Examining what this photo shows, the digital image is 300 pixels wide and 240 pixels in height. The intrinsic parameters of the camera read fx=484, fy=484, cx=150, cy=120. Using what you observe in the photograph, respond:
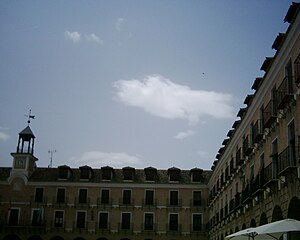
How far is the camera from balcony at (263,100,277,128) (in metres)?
20.6

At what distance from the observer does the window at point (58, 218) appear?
51219 mm

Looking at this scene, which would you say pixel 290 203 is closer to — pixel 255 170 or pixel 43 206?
pixel 255 170

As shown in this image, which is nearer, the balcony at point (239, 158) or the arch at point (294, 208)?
the arch at point (294, 208)

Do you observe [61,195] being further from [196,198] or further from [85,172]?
[196,198]

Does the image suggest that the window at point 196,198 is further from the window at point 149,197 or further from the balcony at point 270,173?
the balcony at point 270,173

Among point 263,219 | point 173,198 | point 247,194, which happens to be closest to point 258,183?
point 263,219

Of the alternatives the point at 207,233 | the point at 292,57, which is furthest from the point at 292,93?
the point at 207,233

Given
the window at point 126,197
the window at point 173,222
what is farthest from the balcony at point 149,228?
the window at point 126,197

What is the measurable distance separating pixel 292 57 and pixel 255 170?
26.1 feet

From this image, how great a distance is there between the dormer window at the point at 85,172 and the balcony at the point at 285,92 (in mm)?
36008

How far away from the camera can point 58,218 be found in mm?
51406

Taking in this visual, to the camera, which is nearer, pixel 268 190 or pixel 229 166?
pixel 268 190

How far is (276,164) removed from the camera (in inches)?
800

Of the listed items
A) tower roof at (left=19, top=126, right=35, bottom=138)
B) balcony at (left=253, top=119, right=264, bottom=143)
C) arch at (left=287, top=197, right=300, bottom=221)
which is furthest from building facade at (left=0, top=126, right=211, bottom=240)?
arch at (left=287, top=197, right=300, bottom=221)
